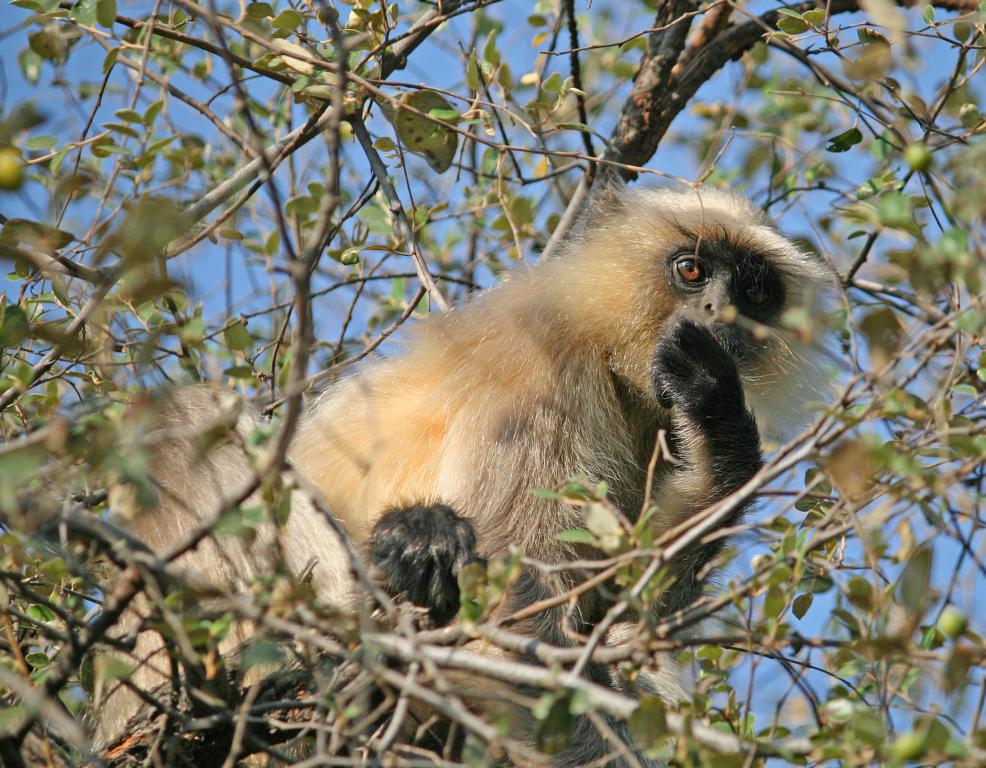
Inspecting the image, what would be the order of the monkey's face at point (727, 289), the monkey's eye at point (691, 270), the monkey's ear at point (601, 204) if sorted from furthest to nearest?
1. the monkey's ear at point (601, 204)
2. the monkey's eye at point (691, 270)
3. the monkey's face at point (727, 289)

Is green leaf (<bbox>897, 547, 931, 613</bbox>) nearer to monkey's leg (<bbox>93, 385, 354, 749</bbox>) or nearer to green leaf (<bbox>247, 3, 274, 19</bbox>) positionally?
monkey's leg (<bbox>93, 385, 354, 749</bbox>)

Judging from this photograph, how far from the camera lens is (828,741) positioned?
6.79 ft

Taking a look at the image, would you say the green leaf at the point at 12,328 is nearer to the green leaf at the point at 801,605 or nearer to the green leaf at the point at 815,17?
the green leaf at the point at 801,605

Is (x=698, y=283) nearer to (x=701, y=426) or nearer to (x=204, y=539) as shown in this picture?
(x=701, y=426)

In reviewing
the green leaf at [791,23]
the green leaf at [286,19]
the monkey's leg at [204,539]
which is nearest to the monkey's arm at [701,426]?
the green leaf at [791,23]

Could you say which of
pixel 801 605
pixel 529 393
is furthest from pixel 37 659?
pixel 801 605

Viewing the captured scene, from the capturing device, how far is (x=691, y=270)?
4.24 metres

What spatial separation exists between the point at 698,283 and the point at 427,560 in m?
1.75

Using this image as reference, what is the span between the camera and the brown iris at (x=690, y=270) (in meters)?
4.23

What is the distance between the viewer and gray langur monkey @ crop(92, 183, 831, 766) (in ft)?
11.4

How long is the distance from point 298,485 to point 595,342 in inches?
85.6

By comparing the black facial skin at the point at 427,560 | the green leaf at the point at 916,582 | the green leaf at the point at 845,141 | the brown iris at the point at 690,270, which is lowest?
the black facial skin at the point at 427,560

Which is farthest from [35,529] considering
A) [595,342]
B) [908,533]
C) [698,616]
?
[908,533]

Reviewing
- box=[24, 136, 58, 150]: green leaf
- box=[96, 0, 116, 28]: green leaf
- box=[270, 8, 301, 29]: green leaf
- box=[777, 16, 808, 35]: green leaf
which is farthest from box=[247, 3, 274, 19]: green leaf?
box=[777, 16, 808, 35]: green leaf
